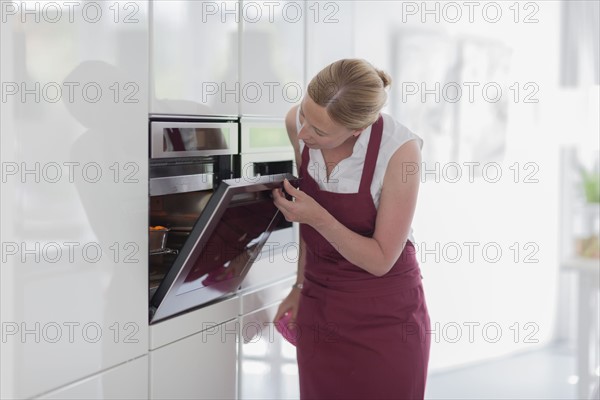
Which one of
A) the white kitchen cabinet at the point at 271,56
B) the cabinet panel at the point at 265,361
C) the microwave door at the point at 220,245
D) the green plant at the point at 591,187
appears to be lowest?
the cabinet panel at the point at 265,361

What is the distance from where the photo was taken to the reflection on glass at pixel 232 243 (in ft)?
5.77

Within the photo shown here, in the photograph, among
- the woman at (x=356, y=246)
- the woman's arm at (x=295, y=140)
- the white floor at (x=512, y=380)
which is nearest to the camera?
the woman at (x=356, y=246)

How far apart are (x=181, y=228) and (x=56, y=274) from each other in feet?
1.50

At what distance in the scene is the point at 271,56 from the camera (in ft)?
7.27

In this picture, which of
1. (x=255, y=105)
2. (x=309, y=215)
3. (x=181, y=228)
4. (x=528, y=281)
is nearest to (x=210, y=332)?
(x=181, y=228)

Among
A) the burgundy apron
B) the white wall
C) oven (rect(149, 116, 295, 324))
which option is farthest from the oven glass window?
the white wall

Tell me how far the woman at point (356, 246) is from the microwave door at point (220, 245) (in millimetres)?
82

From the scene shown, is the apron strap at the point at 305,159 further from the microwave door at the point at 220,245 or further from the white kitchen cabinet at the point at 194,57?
the white kitchen cabinet at the point at 194,57

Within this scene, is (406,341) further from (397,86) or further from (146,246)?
(397,86)

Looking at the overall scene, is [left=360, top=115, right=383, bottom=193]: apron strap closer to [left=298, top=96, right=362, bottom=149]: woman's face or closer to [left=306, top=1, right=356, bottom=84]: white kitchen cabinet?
[left=298, top=96, right=362, bottom=149]: woman's face

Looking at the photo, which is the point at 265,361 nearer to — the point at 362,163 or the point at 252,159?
the point at 252,159

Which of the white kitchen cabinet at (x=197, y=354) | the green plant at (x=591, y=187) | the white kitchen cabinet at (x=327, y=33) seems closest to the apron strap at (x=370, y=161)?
the white kitchen cabinet at (x=197, y=354)

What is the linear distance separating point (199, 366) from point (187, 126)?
593 millimetres

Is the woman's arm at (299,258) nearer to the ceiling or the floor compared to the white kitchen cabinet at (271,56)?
nearer to the floor
